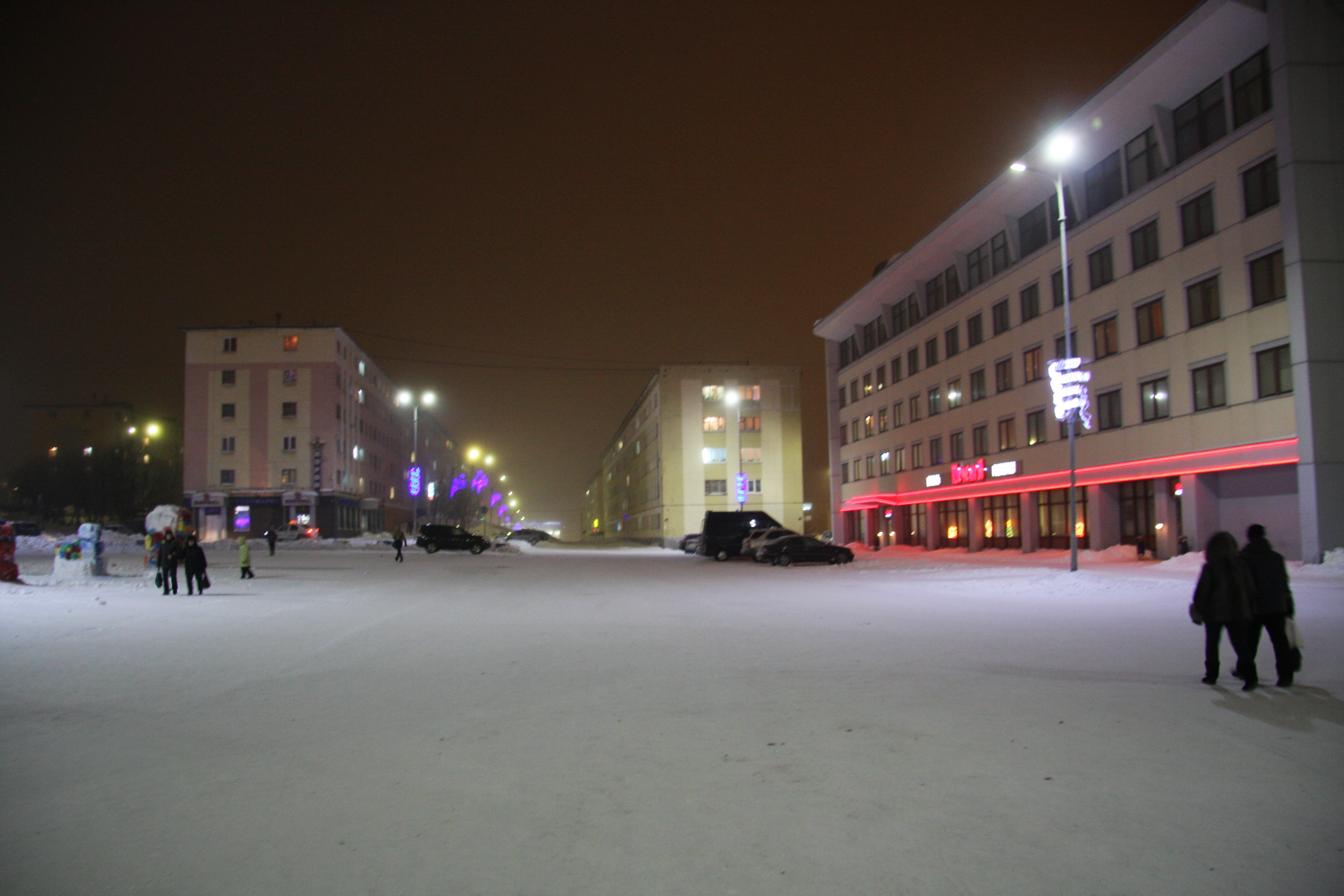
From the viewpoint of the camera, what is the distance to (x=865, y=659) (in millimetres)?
11180

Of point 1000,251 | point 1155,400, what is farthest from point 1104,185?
point 1155,400

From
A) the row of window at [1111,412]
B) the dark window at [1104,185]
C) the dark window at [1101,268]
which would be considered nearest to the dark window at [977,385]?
the row of window at [1111,412]

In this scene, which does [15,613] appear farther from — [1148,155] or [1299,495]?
[1148,155]

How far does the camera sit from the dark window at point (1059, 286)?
131 ft

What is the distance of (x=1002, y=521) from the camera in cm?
4703

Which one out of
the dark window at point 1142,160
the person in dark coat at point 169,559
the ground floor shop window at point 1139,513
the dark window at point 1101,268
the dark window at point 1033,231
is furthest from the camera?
the dark window at point 1033,231

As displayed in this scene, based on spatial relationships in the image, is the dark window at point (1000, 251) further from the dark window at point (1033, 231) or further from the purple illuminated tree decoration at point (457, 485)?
the purple illuminated tree decoration at point (457, 485)

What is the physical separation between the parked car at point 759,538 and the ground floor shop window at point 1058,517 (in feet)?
41.3

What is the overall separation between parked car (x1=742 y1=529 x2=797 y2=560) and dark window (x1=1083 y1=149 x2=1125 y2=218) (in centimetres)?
1921

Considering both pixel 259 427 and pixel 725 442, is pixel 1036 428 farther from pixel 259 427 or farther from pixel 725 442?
pixel 259 427

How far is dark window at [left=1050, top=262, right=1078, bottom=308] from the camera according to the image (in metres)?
39.8

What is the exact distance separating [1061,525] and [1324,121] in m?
20.0

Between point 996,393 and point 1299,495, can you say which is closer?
point 1299,495

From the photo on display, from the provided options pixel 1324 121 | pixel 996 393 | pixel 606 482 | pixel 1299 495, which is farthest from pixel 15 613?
pixel 606 482
